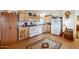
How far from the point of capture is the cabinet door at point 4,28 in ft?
7.14

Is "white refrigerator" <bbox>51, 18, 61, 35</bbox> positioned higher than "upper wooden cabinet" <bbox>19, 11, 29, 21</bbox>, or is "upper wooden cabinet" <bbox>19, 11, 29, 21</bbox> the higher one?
"upper wooden cabinet" <bbox>19, 11, 29, 21</bbox>

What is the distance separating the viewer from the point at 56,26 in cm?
225

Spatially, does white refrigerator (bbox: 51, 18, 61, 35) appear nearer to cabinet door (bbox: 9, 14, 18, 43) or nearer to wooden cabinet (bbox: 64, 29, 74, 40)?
wooden cabinet (bbox: 64, 29, 74, 40)

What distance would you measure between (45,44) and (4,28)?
0.75 m

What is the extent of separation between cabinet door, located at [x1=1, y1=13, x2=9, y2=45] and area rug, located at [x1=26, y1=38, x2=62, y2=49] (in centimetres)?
40

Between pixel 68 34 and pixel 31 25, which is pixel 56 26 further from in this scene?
pixel 31 25

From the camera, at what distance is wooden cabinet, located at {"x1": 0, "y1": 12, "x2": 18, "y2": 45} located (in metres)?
2.18

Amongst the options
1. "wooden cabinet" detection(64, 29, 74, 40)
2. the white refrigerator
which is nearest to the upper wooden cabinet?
the white refrigerator

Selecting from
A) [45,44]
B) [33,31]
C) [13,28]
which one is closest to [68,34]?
[45,44]

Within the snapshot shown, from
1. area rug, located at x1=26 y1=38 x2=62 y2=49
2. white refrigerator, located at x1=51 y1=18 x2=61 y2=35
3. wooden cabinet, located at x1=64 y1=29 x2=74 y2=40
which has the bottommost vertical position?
area rug, located at x1=26 y1=38 x2=62 y2=49

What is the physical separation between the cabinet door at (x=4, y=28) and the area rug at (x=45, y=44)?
0.40 metres
